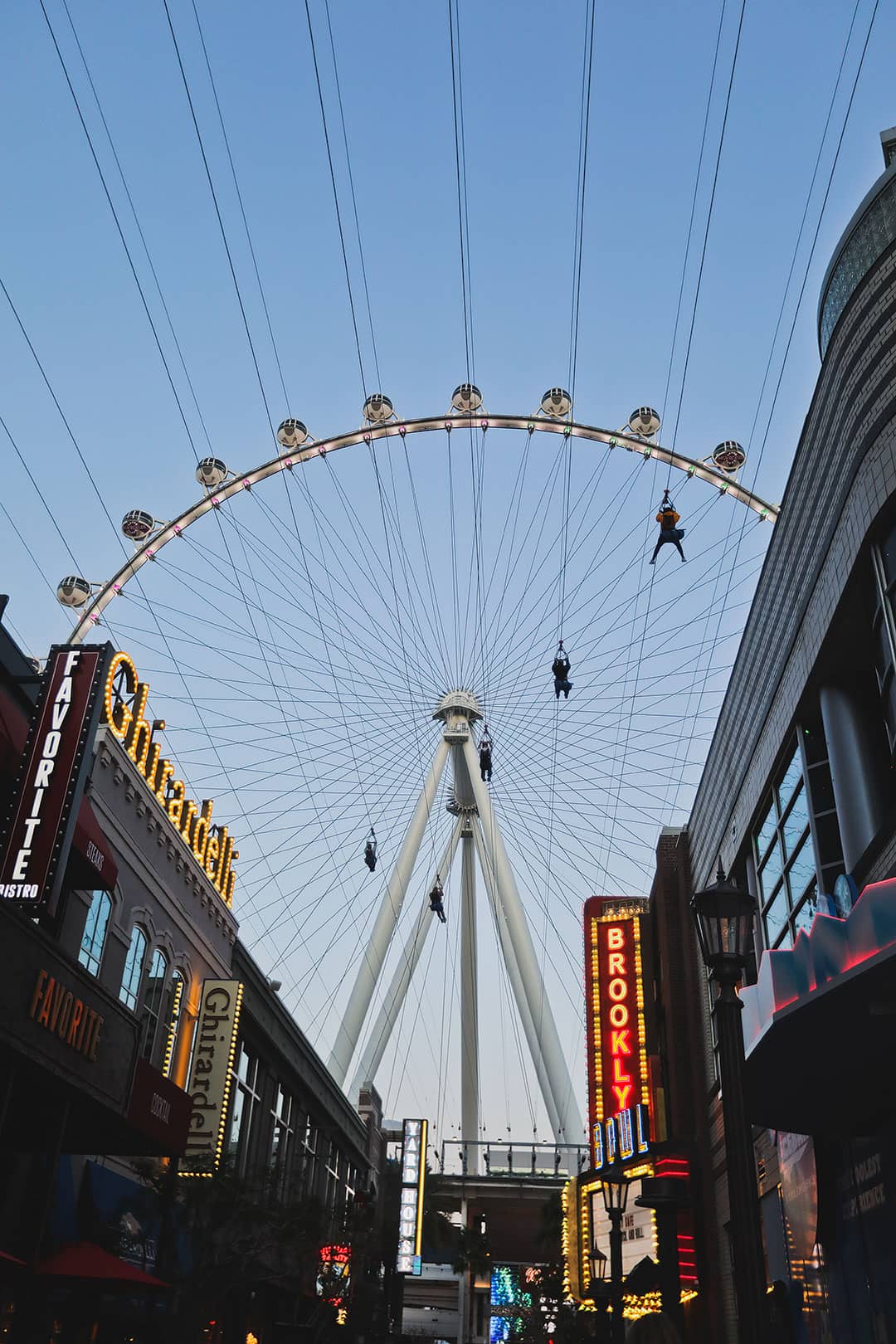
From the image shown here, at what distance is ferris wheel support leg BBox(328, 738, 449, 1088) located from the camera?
148ft

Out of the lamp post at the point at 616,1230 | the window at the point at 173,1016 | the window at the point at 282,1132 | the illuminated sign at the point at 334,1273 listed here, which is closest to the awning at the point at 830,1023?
the lamp post at the point at 616,1230

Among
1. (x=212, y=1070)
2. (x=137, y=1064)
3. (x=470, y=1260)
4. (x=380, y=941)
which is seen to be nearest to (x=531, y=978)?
(x=380, y=941)

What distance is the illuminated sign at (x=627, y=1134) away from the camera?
3083 centimetres

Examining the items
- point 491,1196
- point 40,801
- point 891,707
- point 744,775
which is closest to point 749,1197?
Result: point 891,707

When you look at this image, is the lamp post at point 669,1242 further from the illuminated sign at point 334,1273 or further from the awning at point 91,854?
the awning at point 91,854

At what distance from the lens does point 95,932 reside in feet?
75.9

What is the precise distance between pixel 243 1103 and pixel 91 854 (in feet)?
63.8

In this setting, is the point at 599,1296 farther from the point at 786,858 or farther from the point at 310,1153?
the point at 310,1153

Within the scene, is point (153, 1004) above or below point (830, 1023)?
above

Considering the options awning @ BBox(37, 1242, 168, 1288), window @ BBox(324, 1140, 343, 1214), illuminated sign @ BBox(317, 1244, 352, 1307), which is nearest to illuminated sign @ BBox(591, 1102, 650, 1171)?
illuminated sign @ BBox(317, 1244, 352, 1307)

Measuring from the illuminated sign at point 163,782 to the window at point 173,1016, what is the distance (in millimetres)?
3087

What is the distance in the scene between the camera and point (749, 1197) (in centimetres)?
953

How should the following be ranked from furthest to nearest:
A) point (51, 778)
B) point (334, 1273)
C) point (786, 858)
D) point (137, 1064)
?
point (334, 1273) < point (786, 858) < point (137, 1064) < point (51, 778)

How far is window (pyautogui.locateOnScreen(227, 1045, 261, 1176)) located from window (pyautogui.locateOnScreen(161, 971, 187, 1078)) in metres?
4.90
